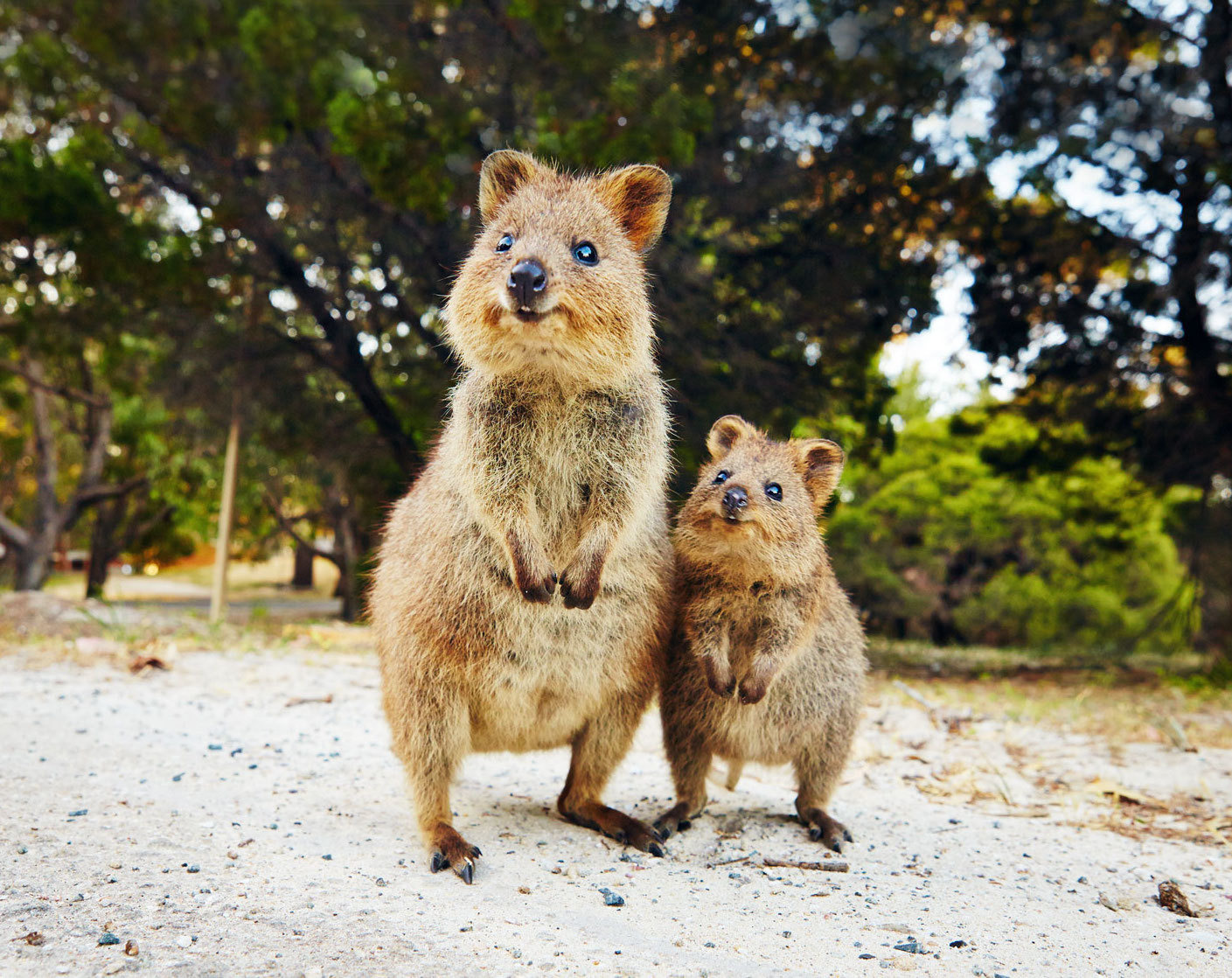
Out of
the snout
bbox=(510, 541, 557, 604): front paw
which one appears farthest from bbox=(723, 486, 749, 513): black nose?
bbox=(510, 541, 557, 604): front paw

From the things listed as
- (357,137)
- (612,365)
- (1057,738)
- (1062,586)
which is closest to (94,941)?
(612,365)

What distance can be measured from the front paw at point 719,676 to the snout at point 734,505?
21.5 inches

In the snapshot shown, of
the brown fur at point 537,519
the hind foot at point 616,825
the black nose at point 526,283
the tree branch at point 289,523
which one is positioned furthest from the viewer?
the tree branch at point 289,523

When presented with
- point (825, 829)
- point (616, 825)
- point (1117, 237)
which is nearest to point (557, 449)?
point (616, 825)

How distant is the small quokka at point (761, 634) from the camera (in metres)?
3.37

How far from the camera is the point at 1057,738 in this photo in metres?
6.22

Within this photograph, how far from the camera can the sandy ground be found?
2463 millimetres

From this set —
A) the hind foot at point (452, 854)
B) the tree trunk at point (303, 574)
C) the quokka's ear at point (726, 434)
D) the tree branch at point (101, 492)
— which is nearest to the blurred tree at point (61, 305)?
the tree branch at point (101, 492)

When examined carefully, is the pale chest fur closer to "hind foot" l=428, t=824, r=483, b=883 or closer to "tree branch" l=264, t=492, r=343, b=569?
"hind foot" l=428, t=824, r=483, b=883

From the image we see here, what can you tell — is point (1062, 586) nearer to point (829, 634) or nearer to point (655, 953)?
point (829, 634)

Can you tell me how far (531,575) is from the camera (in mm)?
3027

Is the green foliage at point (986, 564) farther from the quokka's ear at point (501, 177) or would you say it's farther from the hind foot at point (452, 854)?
the hind foot at point (452, 854)

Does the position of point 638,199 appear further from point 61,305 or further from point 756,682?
point 61,305

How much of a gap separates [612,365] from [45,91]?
438 inches
